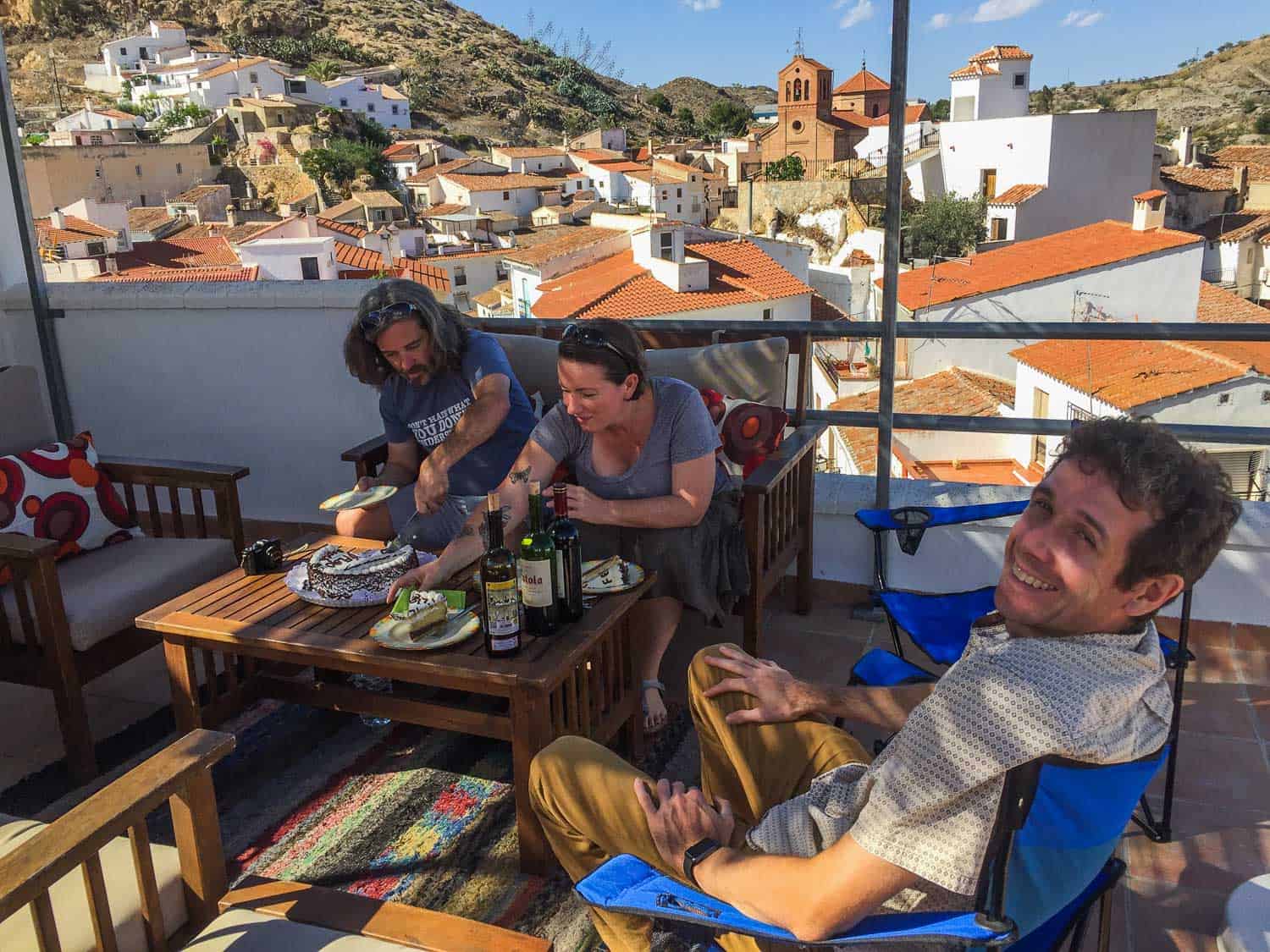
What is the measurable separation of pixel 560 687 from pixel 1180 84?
20.2 meters

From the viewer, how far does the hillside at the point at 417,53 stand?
5138cm

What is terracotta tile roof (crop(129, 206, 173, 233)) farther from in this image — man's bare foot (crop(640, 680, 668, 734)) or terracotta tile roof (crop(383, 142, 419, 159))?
man's bare foot (crop(640, 680, 668, 734))

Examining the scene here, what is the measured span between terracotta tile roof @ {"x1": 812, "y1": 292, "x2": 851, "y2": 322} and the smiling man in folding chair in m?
22.6

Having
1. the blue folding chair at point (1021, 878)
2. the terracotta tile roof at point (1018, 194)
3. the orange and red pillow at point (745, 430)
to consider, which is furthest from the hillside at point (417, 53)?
the blue folding chair at point (1021, 878)

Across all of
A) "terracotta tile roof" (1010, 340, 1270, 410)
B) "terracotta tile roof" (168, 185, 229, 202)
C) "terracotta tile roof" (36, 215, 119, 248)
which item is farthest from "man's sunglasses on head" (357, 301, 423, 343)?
"terracotta tile roof" (168, 185, 229, 202)

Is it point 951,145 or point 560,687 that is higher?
point 951,145

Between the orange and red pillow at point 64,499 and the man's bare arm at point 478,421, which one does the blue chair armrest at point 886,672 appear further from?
the orange and red pillow at point 64,499

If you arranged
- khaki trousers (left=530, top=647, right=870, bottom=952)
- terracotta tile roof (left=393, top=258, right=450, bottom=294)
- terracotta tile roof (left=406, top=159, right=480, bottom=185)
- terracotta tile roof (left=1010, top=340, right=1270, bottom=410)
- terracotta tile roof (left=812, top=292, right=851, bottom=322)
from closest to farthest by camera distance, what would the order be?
khaki trousers (left=530, top=647, right=870, bottom=952) < terracotta tile roof (left=393, top=258, right=450, bottom=294) < terracotta tile roof (left=1010, top=340, right=1270, bottom=410) < terracotta tile roof (left=812, top=292, right=851, bottom=322) < terracotta tile roof (left=406, top=159, right=480, bottom=185)

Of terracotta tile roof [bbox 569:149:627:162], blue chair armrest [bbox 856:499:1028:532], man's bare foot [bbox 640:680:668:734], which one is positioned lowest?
man's bare foot [bbox 640:680:668:734]

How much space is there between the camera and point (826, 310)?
26.8 meters

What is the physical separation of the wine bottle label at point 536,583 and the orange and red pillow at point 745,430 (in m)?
0.91

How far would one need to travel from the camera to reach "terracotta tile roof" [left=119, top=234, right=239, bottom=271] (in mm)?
24828

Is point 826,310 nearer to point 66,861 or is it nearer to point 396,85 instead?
point 66,861

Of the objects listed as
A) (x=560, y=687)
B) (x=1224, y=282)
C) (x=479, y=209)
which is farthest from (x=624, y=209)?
(x=560, y=687)
